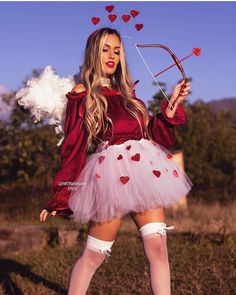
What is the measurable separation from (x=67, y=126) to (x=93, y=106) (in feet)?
0.65

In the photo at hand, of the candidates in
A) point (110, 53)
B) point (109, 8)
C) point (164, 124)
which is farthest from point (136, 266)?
point (109, 8)

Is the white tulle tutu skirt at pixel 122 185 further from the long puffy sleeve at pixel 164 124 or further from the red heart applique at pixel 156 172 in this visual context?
the long puffy sleeve at pixel 164 124

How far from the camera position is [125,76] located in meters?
3.62

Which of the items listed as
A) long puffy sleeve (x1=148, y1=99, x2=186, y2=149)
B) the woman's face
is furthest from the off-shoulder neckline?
long puffy sleeve (x1=148, y1=99, x2=186, y2=149)

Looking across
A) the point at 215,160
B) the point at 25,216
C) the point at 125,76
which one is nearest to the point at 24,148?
the point at 25,216

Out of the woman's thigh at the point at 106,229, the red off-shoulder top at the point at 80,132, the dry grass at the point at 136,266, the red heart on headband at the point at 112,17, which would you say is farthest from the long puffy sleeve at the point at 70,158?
the dry grass at the point at 136,266

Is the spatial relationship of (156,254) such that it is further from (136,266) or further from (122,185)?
(136,266)

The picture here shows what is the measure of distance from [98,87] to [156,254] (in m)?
1.03

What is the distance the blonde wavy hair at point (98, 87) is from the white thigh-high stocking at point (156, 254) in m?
0.59

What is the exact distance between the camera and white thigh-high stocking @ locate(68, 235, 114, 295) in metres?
3.30

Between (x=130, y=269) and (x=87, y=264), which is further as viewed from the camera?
(x=130, y=269)

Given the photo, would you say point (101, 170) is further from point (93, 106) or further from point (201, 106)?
point (201, 106)

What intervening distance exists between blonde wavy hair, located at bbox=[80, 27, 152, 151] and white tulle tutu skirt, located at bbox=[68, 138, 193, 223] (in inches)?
5.8

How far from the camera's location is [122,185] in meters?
3.26
